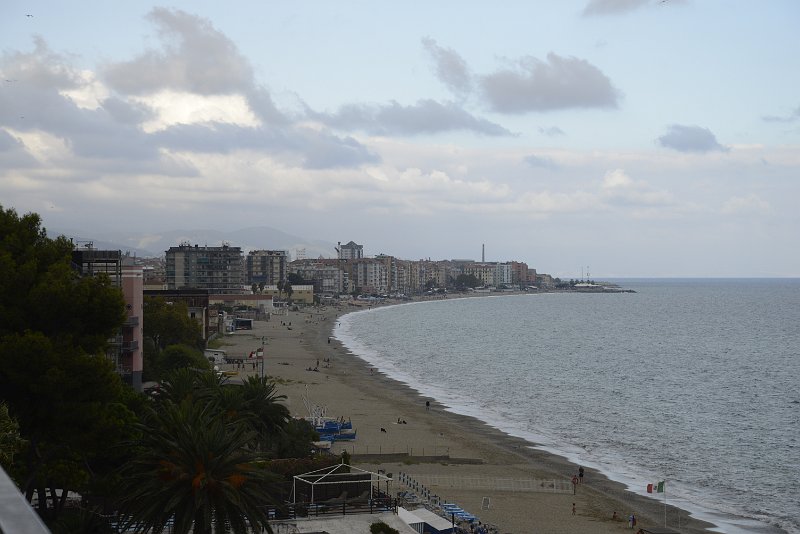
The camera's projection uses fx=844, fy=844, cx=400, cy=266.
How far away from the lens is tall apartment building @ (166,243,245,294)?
6383 inches

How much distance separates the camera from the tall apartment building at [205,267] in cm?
16212

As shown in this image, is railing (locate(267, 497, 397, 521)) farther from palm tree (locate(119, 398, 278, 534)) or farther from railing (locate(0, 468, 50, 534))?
railing (locate(0, 468, 50, 534))

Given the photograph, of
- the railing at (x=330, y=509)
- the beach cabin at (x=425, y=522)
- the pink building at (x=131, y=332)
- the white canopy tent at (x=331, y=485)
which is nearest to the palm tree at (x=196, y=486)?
the railing at (x=330, y=509)

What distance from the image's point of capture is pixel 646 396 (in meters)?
62.3

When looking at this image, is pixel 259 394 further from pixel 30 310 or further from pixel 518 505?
pixel 30 310

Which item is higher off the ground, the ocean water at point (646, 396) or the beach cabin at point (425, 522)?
the beach cabin at point (425, 522)

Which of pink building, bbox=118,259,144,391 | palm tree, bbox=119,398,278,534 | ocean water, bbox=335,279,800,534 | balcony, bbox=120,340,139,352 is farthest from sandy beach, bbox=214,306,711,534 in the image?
palm tree, bbox=119,398,278,534

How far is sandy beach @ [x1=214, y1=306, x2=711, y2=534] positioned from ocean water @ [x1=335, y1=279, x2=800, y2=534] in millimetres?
1506

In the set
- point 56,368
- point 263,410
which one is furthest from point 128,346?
point 56,368

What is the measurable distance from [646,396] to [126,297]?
132 ft

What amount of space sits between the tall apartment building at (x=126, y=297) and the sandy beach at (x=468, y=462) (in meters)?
9.90

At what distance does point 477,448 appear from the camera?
41281 mm

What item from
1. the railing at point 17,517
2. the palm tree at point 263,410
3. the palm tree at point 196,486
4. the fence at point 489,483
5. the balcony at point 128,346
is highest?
the railing at point 17,517

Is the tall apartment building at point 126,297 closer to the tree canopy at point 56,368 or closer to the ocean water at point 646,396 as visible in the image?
the tree canopy at point 56,368
